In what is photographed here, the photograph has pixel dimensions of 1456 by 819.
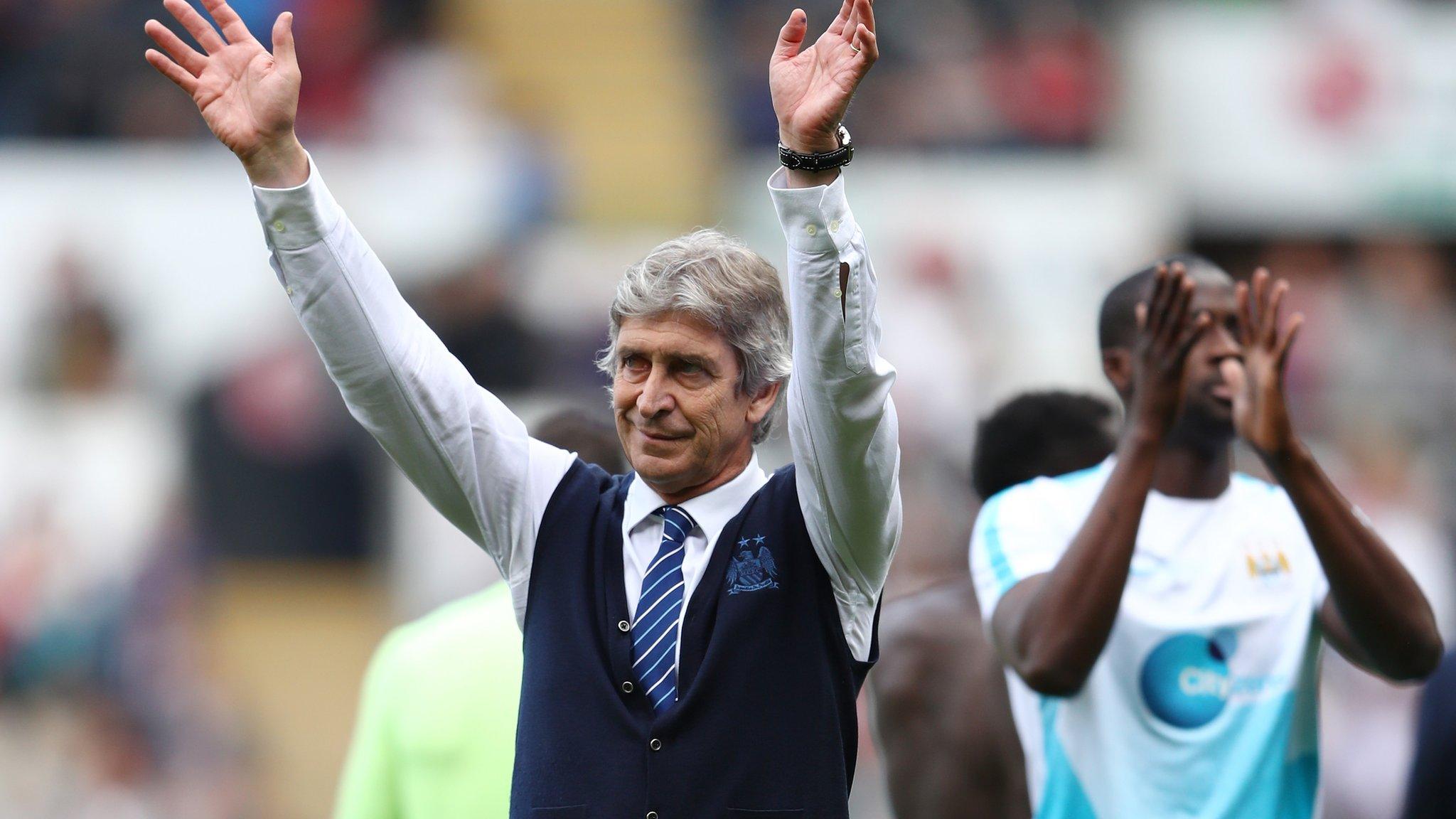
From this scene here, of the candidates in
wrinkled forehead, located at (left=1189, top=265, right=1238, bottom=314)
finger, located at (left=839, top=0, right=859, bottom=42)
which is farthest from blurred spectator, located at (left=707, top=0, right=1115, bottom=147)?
finger, located at (left=839, top=0, right=859, bottom=42)

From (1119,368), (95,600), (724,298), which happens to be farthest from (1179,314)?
(95,600)

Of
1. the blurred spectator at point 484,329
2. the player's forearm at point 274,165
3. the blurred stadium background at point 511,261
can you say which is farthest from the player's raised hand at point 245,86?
the blurred spectator at point 484,329

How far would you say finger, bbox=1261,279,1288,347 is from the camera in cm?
385

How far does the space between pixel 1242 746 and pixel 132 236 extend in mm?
8790

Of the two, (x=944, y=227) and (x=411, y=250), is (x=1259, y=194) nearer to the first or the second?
(x=944, y=227)

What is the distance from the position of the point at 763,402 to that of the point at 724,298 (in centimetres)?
23

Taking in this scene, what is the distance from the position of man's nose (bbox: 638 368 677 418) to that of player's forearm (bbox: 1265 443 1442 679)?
128cm

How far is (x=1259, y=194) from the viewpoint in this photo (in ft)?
43.9

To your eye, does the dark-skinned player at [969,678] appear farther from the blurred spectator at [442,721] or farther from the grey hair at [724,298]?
the grey hair at [724,298]

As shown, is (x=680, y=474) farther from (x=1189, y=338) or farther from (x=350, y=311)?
(x=1189, y=338)

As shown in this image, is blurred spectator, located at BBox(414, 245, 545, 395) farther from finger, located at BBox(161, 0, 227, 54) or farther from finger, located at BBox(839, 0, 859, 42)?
finger, located at BBox(839, 0, 859, 42)

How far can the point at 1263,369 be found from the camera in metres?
3.81

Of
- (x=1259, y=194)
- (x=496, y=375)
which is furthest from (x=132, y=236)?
(x=1259, y=194)

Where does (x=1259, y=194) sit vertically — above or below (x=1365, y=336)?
above
